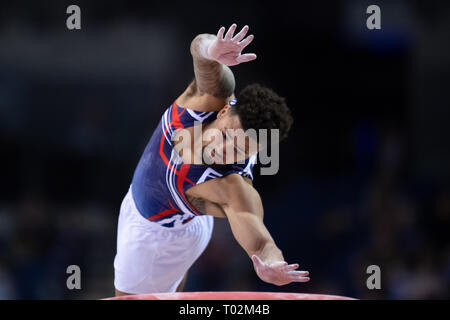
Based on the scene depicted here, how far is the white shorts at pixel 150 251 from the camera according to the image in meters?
3.36

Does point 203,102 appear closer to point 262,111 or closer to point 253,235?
point 262,111

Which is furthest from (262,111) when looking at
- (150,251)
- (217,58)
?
(150,251)

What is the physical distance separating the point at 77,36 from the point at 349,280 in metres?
3.98

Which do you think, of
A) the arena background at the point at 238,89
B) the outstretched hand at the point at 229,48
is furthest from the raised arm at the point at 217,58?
the arena background at the point at 238,89

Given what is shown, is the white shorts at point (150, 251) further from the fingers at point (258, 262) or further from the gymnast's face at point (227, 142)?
the fingers at point (258, 262)

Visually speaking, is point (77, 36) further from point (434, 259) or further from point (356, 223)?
point (434, 259)

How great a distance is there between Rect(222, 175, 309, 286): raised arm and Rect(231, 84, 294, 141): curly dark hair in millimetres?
286

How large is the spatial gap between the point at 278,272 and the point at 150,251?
1179 millimetres

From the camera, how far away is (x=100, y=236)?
6047 millimetres

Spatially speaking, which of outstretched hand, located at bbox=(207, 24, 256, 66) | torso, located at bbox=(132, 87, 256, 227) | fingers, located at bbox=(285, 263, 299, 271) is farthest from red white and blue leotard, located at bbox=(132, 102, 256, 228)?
fingers, located at bbox=(285, 263, 299, 271)

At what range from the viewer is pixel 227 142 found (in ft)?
9.11

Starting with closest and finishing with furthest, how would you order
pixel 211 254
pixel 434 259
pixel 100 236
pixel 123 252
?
pixel 123 252, pixel 434 259, pixel 211 254, pixel 100 236

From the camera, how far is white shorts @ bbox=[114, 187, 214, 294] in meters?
3.36
